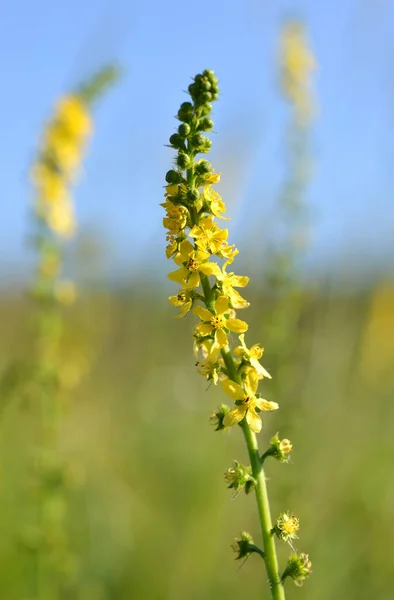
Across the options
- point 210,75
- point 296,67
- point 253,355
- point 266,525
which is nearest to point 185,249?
point 253,355

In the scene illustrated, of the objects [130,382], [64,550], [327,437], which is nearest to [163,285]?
[327,437]

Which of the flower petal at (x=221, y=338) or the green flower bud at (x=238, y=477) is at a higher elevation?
the flower petal at (x=221, y=338)

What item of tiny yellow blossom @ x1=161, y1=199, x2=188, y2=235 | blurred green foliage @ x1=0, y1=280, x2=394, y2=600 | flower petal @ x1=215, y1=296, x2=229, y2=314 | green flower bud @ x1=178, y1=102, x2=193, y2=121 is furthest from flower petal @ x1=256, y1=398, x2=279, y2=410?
blurred green foliage @ x1=0, y1=280, x2=394, y2=600

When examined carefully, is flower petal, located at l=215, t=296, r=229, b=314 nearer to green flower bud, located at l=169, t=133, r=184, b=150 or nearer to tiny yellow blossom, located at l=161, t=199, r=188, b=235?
tiny yellow blossom, located at l=161, t=199, r=188, b=235

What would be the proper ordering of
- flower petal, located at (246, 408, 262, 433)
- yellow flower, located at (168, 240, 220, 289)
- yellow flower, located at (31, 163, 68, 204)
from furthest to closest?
yellow flower, located at (31, 163, 68, 204)
yellow flower, located at (168, 240, 220, 289)
flower petal, located at (246, 408, 262, 433)

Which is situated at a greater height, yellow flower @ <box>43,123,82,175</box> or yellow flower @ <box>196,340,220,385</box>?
yellow flower @ <box>43,123,82,175</box>

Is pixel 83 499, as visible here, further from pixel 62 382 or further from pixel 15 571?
pixel 62 382

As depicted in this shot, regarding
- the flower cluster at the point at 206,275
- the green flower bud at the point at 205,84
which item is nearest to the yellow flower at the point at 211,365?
the flower cluster at the point at 206,275

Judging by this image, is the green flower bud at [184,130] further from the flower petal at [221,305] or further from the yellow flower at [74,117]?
the yellow flower at [74,117]
